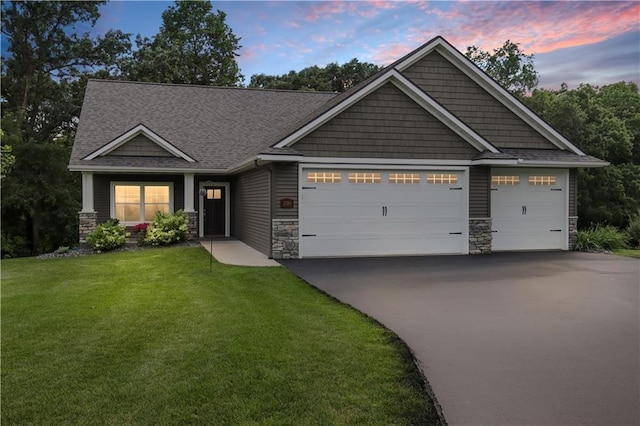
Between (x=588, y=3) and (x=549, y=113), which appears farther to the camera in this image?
(x=549, y=113)

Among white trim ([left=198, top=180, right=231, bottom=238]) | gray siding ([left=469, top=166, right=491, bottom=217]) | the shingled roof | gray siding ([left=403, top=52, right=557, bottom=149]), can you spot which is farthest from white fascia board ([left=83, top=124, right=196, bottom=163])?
gray siding ([left=469, top=166, right=491, bottom=217])

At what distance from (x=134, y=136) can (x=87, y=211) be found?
112 inches

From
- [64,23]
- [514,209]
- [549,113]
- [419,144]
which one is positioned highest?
[64,23]

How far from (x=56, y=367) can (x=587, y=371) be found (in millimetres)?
4954

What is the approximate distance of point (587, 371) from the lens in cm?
439

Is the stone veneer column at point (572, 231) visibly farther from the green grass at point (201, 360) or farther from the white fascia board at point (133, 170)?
the white fascia board at point (133, 170)

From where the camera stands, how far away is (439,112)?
1261cm

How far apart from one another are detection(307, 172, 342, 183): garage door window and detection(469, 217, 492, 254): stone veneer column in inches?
154

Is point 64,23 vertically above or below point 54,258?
above

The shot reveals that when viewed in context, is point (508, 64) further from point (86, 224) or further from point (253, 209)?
point (86, 224)

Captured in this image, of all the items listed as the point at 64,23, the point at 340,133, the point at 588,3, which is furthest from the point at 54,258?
the point at 64,23

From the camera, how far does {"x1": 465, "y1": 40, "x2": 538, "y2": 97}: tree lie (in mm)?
38844

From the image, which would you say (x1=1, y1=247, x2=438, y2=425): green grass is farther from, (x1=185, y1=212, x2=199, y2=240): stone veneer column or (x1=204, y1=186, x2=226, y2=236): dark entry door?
(x1=204, y1=186, x2=226, y2=236): dark entry door

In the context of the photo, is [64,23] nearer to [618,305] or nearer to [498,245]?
[498,245]
